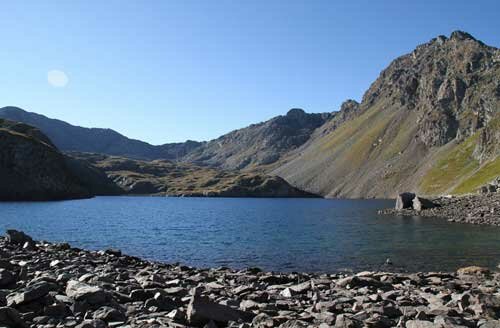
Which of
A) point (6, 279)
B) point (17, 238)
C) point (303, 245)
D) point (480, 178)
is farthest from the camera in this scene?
point (480, 178)

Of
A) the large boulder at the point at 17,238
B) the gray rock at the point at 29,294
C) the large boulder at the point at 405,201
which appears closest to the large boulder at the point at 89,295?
the gray rock at the point at 29,294

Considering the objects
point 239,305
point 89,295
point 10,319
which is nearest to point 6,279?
point 89,295

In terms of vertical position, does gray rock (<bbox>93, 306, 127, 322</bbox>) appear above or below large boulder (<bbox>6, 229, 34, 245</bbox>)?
above

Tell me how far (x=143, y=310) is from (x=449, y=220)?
85.7m

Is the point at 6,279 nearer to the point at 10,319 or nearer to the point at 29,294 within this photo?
the point at 29,294

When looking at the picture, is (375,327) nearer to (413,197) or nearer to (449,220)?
(449,220)

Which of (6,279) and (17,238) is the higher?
(6,279)

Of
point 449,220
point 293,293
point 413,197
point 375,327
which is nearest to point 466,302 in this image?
point 375,327

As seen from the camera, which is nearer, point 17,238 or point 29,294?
point 29,294

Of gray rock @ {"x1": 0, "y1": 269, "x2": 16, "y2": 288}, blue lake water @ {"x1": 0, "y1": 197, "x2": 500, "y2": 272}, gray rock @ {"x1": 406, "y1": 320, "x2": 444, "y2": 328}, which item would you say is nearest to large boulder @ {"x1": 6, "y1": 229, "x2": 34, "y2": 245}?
blue lake water @ {"x1": 0, "y1": 197, "x2": 500, "y2": 272}

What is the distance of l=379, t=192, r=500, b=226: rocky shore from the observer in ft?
273

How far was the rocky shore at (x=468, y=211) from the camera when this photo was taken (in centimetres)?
8322

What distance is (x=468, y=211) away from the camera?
315 ft

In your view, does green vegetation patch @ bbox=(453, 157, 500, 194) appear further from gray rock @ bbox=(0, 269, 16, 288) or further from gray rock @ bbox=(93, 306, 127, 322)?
gray rock @ bbox=(93, 306, 127, 322)
